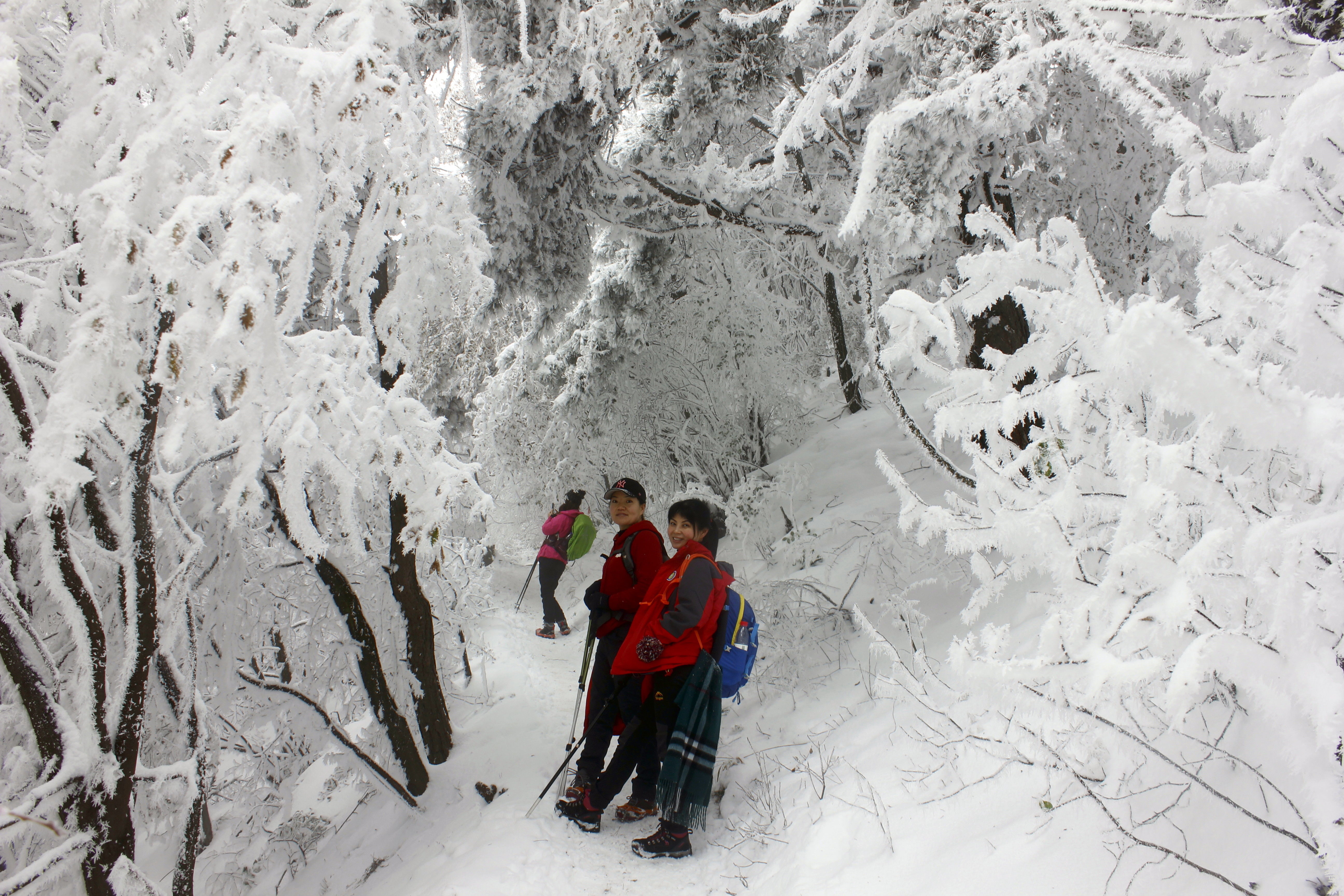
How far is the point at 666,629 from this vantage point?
371 cm

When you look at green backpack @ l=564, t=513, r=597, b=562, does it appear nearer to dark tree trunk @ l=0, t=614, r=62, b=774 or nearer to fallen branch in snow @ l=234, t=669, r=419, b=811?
fallen branch in snow @ l=234, t=669, r=419, b=811

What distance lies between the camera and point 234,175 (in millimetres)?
2104

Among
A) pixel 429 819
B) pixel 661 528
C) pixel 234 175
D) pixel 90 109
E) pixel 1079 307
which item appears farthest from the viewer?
pixel 661 528

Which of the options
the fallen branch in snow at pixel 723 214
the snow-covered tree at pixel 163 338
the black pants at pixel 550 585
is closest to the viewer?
the snow-covered tree at pixel 163 338

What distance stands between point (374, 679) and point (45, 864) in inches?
88.6

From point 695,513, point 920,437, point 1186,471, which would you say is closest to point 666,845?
point 695,513

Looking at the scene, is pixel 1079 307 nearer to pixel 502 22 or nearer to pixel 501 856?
pixel 501 856

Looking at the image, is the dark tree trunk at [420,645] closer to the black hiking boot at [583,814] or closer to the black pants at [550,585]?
the black hiking boot at [583,814]

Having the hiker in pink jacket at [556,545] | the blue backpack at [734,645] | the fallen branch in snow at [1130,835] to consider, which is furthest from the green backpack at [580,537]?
the fallen branch in snow at [1130,835]

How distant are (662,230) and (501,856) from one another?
5.35 metres

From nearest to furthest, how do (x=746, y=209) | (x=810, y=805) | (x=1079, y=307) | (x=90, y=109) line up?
(x=1079, y=307) < (x=90, y=109) < (x=810, y=805) < (x=746, y=209)

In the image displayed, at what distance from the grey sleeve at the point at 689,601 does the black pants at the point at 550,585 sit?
4716 mm

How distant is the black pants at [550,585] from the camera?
8305mm

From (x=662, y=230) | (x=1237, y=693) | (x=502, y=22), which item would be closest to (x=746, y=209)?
(x=662, y=230)
